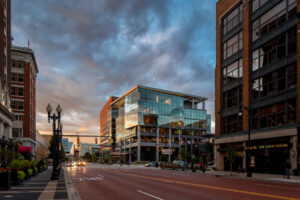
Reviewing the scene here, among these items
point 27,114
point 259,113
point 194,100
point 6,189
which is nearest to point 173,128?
point 194,100

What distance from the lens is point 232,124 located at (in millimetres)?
45000

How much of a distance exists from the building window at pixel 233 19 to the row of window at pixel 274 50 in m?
7.35

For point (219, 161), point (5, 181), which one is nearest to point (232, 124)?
point (219, 161)

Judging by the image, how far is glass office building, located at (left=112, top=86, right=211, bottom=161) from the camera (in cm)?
11181

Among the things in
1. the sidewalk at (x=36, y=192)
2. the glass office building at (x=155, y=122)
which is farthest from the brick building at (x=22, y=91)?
the sidewalk at (x=36, y=192)

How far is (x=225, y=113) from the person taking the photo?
154ft

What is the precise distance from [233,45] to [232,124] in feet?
42.7

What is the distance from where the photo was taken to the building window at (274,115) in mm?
33228

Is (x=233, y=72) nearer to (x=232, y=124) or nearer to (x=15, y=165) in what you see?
(x=232, y=124)

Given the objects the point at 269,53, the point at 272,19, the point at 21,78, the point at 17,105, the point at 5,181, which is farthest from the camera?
the point at 21,78

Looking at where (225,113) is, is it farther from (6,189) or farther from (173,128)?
(173,128)

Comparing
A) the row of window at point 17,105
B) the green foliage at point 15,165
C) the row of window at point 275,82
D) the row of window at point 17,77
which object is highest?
the row of window at point 17,77

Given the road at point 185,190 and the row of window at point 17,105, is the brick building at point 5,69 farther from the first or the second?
the road at point 185,190

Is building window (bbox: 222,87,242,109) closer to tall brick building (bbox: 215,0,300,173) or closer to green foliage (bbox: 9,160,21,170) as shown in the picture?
tall brick building (bbox: 215,0,300,173)
